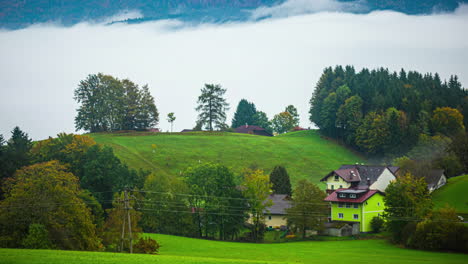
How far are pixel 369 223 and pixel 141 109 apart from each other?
241 feet

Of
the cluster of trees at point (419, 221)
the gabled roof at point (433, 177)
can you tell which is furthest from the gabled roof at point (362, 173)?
the cluster of trees at point (419, 221)

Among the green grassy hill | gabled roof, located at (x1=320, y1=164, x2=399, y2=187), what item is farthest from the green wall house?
the green grassy hill

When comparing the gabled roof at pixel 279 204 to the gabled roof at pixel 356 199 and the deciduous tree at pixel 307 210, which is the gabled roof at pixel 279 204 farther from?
the gabled roof at pixel 356 199

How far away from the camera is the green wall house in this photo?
234ft

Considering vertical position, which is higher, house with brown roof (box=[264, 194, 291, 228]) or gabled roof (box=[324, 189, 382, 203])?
gabled roof (box=[324, 189, 382, 203])

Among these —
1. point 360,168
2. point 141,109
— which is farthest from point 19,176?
point 141,109

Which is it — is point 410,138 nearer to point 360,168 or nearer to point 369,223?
point 360,168

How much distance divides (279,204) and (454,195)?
26.8 meters

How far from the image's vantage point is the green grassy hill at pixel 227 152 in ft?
333

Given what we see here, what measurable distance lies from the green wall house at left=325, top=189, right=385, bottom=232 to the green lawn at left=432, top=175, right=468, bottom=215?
28.4ft

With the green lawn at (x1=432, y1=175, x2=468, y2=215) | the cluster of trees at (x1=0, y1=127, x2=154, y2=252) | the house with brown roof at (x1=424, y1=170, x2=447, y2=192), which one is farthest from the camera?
the house with brown roof at (x1=424, y1=170, x2=447, y2=192)

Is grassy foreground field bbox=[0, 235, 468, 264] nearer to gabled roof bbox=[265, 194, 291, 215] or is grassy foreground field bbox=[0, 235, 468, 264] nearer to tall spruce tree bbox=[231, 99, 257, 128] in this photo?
gabled roof bbox=[265, 194, 291, 215]

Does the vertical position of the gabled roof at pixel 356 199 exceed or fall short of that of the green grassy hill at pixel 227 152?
it falls short

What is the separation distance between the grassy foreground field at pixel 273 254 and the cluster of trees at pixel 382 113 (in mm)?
57992
